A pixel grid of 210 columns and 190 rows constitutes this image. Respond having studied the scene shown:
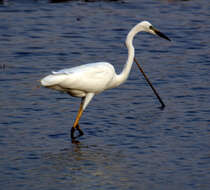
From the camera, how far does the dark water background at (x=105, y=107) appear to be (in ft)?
27.8

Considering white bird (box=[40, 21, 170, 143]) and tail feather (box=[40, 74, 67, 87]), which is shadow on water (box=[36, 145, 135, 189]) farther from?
tail feather (box=[40, 74, 67, 87])

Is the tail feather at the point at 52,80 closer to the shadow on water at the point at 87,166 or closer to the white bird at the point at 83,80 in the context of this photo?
the white bird at the point at 83,80

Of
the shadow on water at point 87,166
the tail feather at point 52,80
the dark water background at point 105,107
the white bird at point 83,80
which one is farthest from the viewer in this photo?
the white bird at point 83,80

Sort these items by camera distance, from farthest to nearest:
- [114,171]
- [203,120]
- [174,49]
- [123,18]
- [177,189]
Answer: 1. [123,18]
2. [174,49]
3. [203,120]
4. [114,171]
5. [177,189]

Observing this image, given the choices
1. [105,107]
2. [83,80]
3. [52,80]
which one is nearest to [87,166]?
[52,80]

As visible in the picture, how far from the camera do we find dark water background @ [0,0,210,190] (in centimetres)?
848

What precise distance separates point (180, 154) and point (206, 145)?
623 mm

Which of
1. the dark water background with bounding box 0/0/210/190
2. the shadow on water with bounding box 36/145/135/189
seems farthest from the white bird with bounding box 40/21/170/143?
the shadow on water with bounding box 36/145/135/189

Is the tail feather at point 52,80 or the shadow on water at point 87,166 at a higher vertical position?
the tail feather at point 52,80

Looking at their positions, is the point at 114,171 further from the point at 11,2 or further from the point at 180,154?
the point at 11,2

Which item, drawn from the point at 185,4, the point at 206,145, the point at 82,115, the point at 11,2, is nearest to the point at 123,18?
the point at 185,4

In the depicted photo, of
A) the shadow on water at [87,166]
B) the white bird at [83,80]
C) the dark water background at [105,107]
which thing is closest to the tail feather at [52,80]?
the white bird at [83,80]

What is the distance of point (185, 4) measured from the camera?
21.2 m

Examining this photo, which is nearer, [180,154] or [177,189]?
[177,189]
